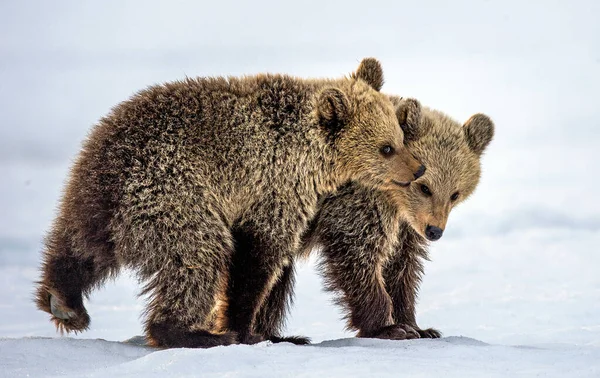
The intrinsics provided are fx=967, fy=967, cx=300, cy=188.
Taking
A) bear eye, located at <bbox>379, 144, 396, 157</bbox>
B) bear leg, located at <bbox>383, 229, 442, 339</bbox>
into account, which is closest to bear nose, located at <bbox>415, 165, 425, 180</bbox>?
bear eye, located at <bbox>379, 144, 396, 157</bbox>

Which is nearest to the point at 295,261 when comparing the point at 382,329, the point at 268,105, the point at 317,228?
the point at 317,228

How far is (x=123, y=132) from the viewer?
9969mm

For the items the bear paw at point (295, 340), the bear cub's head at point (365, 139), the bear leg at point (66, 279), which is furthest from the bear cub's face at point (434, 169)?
the bear leg at point (66, 279)

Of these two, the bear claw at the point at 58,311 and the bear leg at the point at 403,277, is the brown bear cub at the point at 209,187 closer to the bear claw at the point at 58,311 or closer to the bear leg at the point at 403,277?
the bear claw at the point at 58,311

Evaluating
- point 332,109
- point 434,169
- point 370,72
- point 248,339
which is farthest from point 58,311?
point 370,72

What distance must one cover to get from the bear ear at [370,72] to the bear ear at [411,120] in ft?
2.07

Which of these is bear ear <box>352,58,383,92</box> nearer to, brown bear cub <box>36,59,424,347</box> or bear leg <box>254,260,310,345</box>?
brown bear cub <box>36,59,424,347</box>

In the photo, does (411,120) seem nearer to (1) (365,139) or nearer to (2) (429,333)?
(1) (365,139)

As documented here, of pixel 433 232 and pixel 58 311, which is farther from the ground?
pixel 433 232

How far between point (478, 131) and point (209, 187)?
11.6 ft

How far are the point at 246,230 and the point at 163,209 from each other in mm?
1018

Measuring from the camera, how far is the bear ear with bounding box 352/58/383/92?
11.7 metres

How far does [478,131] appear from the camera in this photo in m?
11.6

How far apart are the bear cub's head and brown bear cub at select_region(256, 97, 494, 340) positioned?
9.6 inches
